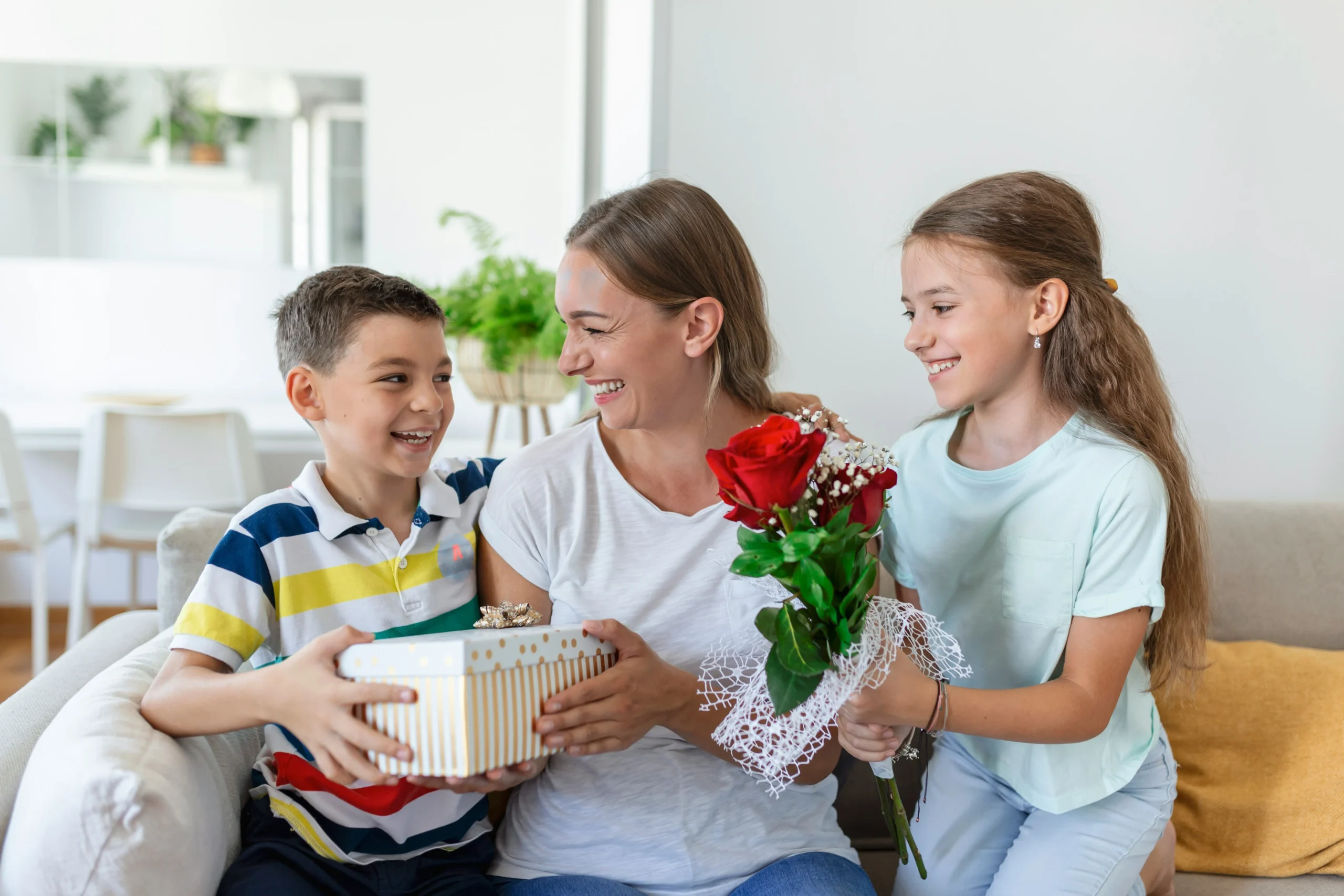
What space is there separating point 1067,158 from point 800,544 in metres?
1.49

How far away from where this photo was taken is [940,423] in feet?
5.03

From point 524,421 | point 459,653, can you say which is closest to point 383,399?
point 459,653

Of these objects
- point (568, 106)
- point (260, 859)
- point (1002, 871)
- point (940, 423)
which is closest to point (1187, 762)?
point (1002, 871)

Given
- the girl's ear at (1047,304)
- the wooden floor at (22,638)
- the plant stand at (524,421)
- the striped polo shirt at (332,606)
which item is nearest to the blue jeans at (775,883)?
the striped polo shirt at (332,606)

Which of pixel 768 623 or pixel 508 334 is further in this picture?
pixel 508 334

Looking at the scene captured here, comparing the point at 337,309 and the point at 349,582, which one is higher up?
the point at 337,309

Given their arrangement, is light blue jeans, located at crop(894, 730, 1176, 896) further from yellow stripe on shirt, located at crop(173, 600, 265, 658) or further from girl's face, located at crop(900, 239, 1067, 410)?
yellow stripe on shirt, located at crop(173, 600, 265, 658)

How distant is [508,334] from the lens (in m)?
2.37

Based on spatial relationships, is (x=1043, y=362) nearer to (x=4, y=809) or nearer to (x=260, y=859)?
(x=260, y=859)

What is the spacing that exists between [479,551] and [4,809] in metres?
0.59

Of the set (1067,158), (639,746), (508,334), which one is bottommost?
(639,746)

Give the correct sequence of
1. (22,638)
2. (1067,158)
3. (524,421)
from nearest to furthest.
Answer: (1067,158)
(524,421)
(22,638)

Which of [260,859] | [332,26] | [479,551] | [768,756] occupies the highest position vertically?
[332,26]

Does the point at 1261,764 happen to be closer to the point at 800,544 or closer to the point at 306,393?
the point at 800,544
